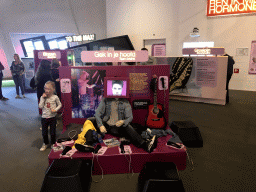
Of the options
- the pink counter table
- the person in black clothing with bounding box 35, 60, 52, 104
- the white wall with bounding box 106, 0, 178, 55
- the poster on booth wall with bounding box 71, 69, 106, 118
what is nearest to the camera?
the pink counter table

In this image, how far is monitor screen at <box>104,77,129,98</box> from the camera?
313cm

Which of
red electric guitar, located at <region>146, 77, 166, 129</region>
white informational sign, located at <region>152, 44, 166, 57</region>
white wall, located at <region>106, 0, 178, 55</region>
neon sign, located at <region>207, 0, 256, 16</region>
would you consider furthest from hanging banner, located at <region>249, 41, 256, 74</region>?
red electric guitar, located at <region>146, 77, 166, 129</region>

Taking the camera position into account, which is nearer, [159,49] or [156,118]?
[156,118]

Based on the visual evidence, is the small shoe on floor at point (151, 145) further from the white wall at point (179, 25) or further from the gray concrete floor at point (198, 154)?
the white wall at point (179, 25)

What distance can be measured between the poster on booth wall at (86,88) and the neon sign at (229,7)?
667 cm

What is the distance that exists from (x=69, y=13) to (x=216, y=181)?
11316 millimetres

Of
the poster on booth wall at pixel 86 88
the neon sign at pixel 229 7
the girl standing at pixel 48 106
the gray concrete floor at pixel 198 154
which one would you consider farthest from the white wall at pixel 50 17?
the girl standing at pixel 48 106

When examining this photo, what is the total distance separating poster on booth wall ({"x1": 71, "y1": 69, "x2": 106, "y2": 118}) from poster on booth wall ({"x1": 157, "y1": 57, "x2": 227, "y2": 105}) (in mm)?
3726

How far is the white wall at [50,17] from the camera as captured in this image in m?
10.2

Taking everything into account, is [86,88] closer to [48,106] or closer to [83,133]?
[48,106]

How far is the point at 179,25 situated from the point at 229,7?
205 centimetres

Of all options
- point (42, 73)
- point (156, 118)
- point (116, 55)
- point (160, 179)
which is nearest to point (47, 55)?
point (42, 73)

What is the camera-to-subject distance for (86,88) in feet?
11.8

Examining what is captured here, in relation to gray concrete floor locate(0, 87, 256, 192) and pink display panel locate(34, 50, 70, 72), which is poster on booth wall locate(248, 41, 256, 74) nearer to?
gray concrete floor locate(0, 87, 256, 192)
